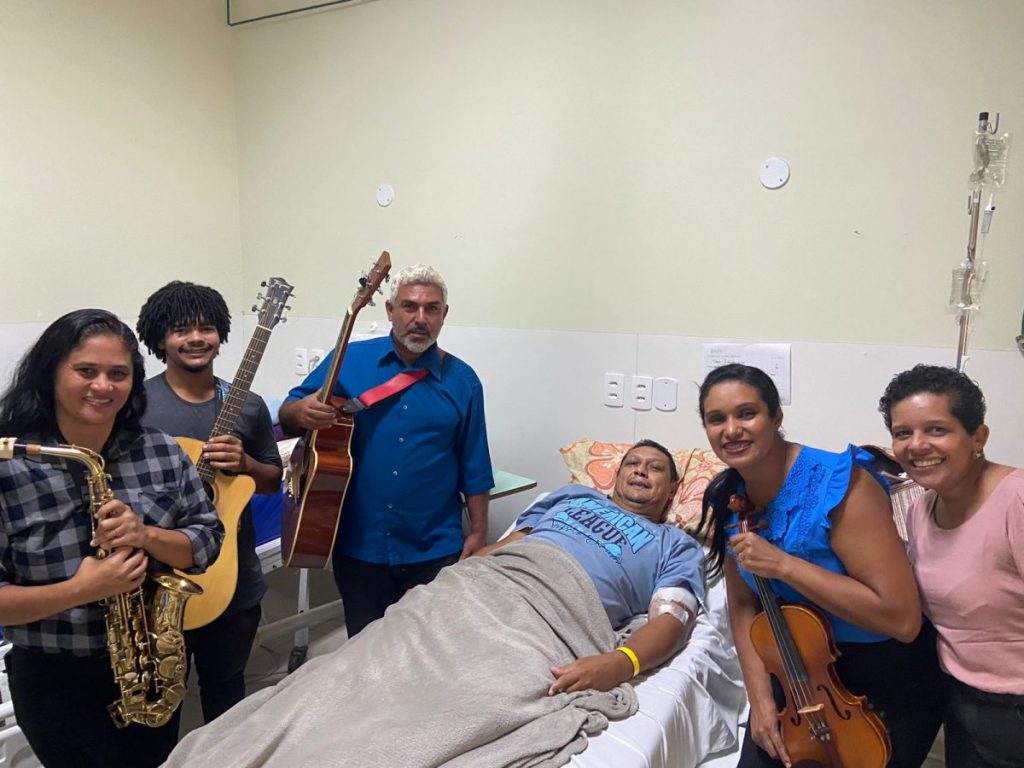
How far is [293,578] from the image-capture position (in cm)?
365

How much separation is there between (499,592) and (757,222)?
1.59 m

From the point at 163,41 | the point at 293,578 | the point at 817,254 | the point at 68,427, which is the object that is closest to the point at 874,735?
the point at 817,254

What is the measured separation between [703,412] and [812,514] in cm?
31

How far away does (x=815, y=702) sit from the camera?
4.99 ft

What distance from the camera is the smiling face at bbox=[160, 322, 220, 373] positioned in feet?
6.23

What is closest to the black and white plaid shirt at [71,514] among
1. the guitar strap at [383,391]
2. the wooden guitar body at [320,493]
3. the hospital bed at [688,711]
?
the wooden guitar body at [320,493]

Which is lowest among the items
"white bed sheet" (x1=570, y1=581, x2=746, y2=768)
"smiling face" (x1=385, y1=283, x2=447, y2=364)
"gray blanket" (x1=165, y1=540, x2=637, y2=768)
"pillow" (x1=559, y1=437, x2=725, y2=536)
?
"white bed sheet" (x1=570, y1=581, x2=746, y2=768)

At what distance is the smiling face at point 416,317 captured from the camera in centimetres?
221

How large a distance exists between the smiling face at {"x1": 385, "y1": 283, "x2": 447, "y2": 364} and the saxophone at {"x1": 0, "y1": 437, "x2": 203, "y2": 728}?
3.21ft

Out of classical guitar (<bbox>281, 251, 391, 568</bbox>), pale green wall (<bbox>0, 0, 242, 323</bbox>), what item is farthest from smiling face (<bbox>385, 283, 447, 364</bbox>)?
pale green wall (<bbox>0, 0, 242, 323</bbox>)

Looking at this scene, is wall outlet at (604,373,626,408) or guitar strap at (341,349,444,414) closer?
guitar strap at (341,349,444,414)

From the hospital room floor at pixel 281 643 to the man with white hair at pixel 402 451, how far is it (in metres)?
0.71

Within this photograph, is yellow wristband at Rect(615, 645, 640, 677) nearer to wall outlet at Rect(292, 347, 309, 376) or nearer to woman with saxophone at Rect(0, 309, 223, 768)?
woman with saxophone at Rect(0, 309, 223, 768)

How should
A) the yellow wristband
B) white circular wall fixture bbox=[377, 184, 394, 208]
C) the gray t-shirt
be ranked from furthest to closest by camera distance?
white circular wall fixture bbox=[377, 184, 394, 208] < the gray t-shirt < the yellow wristband
